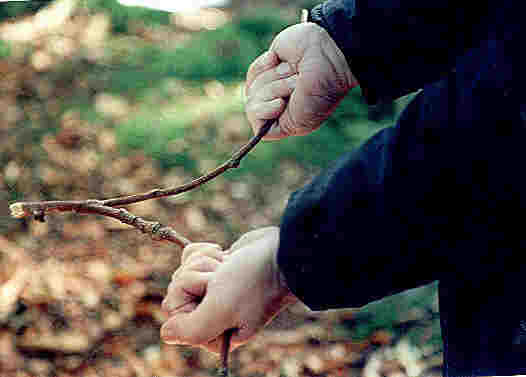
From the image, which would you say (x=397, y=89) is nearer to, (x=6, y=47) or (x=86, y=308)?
(x=86, y=308)

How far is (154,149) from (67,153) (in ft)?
0.75

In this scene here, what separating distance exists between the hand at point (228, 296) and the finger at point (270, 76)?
18 centimetres

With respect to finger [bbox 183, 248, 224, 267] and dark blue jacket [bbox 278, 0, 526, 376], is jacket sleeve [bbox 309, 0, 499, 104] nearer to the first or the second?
dark blue jacket [bbox 278, 0, 526, 376]

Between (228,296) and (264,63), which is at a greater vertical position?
(264,63)

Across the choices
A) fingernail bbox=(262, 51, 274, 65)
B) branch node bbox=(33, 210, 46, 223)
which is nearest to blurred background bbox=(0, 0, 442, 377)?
branch node bbox=(33, 210, 46, 223)

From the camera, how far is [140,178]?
1436 mm

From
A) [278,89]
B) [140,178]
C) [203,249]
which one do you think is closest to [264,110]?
[278,89]

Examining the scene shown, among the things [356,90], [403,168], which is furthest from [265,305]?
[356,90]

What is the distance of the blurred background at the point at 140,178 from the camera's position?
109 centimetres

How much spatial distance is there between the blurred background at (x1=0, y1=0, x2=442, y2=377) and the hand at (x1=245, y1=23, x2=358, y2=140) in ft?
2.13

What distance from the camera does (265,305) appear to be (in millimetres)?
495

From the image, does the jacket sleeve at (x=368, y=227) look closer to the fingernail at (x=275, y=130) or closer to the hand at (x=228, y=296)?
the hand at (x=228, y=296)

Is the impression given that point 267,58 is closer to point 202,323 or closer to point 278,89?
point 278,89

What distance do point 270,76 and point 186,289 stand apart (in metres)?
0.26
